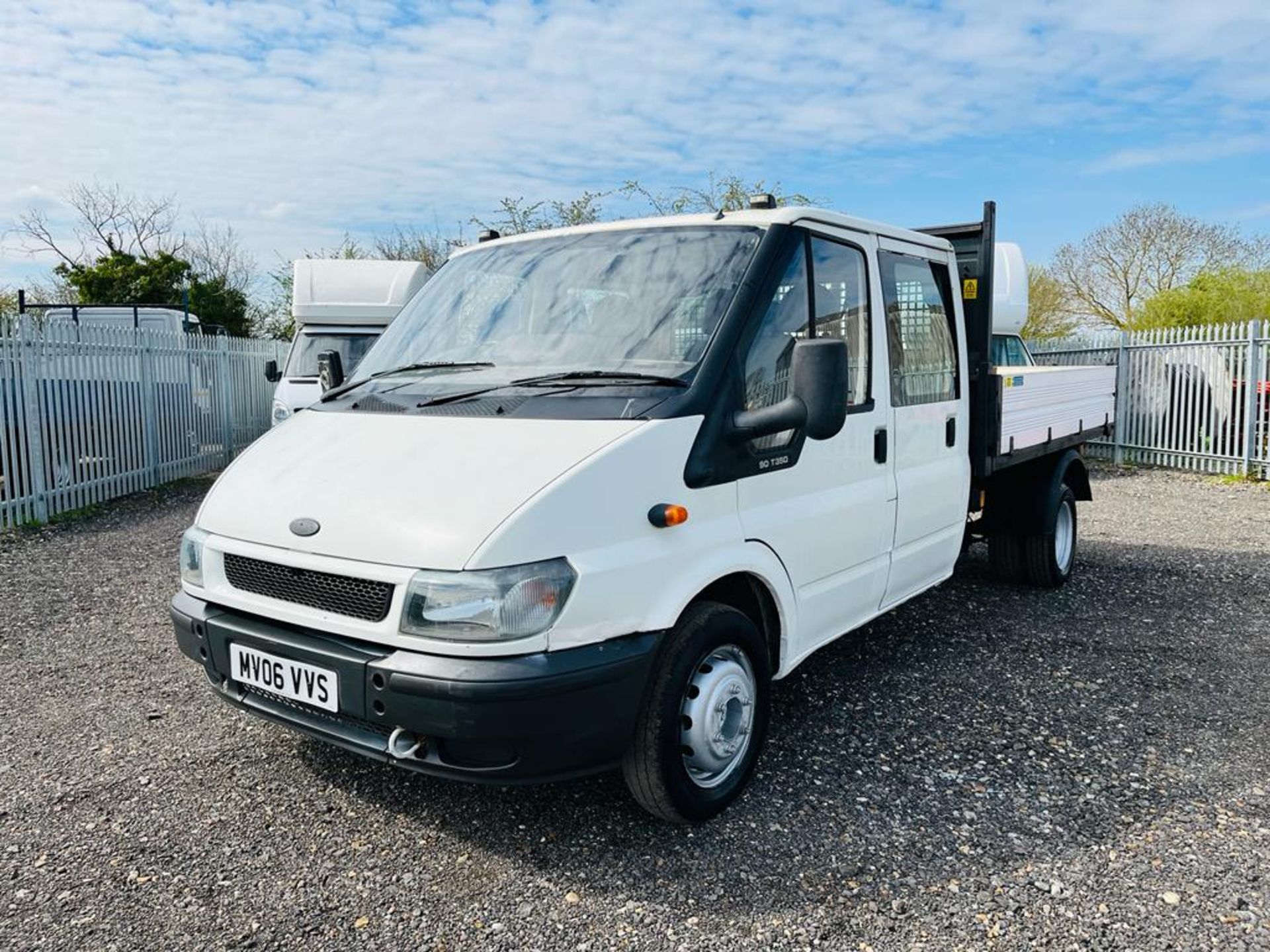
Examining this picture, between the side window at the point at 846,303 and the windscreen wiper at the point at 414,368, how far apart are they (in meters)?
1.35

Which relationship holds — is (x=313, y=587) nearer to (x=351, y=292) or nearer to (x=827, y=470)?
(x=827, y=470)

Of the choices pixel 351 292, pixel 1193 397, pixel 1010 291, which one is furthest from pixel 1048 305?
pixel 351 292

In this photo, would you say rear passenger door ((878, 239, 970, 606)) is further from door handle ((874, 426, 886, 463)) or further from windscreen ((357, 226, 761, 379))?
windscreen ((357, 226, 761, 379))

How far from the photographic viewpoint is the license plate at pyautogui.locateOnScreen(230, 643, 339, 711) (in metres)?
2.89

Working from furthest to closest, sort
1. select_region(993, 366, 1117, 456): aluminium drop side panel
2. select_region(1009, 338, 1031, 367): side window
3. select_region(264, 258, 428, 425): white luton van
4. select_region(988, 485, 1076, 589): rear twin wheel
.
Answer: select_region(1009, 338, 1031, 367): side window < select_region(264, 258, 428, 425): white luton van < select_region(988, 485, 1076, 589): rear twin wheel < select_region(993, 366, 1117, 456): aluminium drop side panel

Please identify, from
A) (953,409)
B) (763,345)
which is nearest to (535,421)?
(763,345)

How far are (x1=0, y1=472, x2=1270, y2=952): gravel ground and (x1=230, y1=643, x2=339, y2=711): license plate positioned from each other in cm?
56

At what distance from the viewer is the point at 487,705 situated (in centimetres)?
262

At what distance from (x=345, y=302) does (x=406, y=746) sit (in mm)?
10155

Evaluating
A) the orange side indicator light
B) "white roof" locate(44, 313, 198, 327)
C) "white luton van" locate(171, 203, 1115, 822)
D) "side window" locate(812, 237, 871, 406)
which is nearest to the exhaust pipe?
"white luton van" locate(171, 203, 1115, 822)

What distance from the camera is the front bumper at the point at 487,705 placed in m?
2.64

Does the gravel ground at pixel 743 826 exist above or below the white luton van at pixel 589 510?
below

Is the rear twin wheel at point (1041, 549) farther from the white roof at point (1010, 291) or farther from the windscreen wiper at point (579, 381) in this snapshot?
the white roof at point (1010, 291)

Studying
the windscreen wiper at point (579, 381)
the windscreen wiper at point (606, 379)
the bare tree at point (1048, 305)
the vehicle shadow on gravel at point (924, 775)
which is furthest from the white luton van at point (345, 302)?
the bare tree at point (1048, 305)
